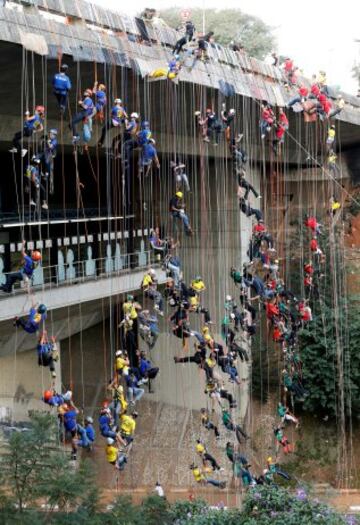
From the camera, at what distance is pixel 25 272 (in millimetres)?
6602

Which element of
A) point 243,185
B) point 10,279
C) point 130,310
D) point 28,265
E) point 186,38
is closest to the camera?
point 28,265

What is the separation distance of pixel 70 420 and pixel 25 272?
143cm

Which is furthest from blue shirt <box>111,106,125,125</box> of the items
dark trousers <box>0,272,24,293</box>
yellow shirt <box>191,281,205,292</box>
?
yellow shirt <box>191,281,205,292</box>

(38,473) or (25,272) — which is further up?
(25,272)

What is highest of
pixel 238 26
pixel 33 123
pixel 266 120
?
pixel 238 26

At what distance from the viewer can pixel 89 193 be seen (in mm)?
13609

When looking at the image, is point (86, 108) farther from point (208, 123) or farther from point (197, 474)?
point (197, 474)

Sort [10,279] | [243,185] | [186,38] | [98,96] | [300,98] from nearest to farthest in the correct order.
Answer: [98,96] → [10,279] → [186,38] → [243,185] → [300,98]

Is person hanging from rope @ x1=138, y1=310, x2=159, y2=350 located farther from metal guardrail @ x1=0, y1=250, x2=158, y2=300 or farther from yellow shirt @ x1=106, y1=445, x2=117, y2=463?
yellow shirt @ x1=106, y1=445, x2=117, y2=463

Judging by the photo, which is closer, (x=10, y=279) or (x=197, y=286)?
(x=10, y=279)

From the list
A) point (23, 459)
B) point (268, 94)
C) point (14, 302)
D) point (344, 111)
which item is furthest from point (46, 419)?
point (344, 111)

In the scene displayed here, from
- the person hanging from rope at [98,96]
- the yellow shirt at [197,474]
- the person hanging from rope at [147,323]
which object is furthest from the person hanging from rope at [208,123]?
the yellow shirt at [197,474]

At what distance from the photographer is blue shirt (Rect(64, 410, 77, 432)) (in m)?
6.77

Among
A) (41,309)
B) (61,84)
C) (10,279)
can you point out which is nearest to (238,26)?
(10,279)
